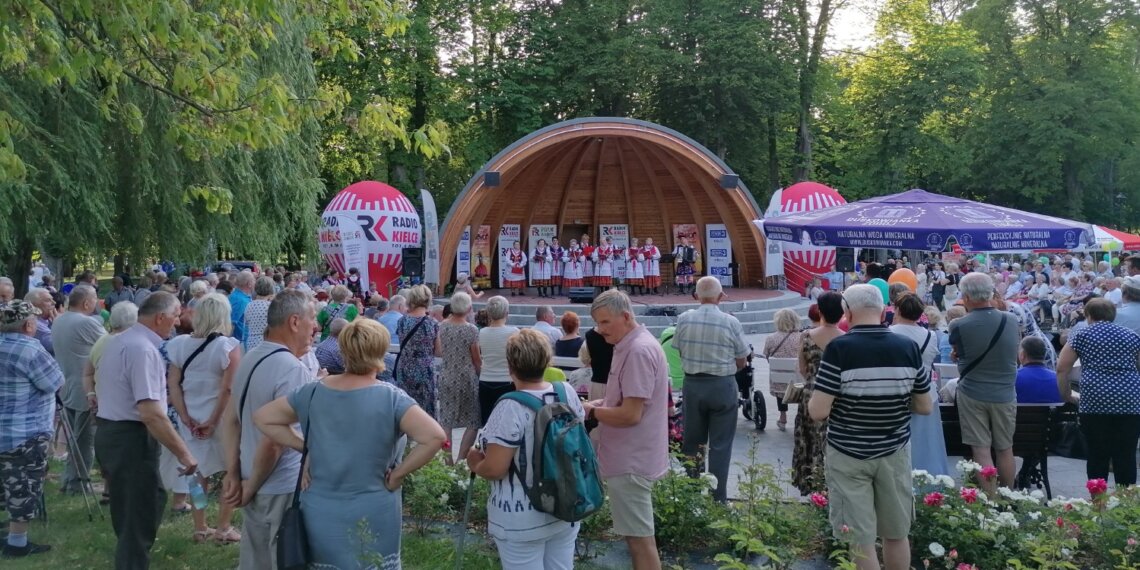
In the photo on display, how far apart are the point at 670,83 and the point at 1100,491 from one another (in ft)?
88.8

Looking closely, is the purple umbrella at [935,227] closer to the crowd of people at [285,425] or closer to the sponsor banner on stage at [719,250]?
the crowd of people at [285,425]

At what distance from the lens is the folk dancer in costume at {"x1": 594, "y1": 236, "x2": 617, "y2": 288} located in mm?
21344

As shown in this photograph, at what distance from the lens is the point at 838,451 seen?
426cm

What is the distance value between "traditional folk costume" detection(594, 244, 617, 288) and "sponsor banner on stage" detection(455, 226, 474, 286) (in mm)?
3411

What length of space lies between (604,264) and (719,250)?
155 inches

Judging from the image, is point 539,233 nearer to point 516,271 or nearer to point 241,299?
point 516,271

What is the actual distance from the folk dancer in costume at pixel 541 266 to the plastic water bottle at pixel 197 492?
16413 mm

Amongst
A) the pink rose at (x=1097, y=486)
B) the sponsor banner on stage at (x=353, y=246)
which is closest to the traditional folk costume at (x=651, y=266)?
the sponsor banner on stage at (x=353, y=246)

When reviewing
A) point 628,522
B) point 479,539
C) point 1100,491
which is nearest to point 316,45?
point 479,539

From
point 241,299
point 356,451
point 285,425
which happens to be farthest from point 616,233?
point 356,451

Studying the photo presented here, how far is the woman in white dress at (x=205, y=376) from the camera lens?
4891 mm

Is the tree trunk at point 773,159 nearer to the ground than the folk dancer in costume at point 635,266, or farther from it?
farther from it

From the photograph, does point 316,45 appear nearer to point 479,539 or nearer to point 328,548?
point 479,539

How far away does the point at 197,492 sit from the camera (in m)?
5.27
